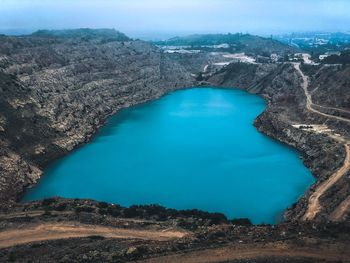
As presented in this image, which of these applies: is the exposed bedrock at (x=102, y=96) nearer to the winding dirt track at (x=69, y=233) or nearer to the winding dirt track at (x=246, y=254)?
the winding dirt track at (x=246, y=254)

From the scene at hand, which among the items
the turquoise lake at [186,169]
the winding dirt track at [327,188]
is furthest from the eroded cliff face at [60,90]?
the winding dirt track at [327,188]

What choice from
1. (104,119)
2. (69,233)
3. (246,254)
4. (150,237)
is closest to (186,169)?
(150,237)

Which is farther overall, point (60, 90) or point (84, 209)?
point (60, 90)

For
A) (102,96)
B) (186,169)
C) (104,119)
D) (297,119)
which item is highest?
(297,119)

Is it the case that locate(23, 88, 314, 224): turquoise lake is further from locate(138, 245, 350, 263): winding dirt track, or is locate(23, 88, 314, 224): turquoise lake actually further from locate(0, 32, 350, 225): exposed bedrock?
locate(138, 245, 350, 263): winding dirt track

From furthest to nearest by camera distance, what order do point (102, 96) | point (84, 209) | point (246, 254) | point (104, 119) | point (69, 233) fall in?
1. point (102, 96)
2. point (104, 119)
3. point (84, 209)
4. point (69, 233)
5. point (246, 254)

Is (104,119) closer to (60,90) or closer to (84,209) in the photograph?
(60,90)

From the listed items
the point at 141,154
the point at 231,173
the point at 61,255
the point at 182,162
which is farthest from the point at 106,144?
the point at 61,255
